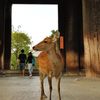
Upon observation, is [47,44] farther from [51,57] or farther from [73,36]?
[73,36]

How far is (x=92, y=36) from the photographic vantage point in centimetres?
2419

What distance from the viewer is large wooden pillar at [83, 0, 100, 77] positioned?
2397 centimetres

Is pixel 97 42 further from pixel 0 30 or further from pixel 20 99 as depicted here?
pixel 0 30

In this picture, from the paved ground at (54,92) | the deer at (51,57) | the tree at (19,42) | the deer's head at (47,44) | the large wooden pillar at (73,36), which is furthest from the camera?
the tree at (19,42)

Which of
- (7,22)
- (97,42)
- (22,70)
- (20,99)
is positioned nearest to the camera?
(20,99)

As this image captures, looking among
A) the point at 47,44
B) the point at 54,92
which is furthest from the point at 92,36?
the point at 47,44

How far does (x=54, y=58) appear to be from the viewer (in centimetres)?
1105

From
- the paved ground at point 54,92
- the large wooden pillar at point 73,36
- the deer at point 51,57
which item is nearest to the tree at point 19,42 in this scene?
the large wooden pillar at point 73,36

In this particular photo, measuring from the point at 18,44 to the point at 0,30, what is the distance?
3483 centimetres

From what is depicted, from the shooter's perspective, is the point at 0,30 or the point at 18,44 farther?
the point at 18,44

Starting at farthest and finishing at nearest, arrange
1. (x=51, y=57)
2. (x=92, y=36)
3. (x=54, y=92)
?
(x=92, y=36)
(x=54, y=92)
(x=51, y=57)

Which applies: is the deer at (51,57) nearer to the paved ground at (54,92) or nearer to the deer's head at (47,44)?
the deer's head at (47,44)

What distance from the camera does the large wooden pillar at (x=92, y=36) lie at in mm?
23969

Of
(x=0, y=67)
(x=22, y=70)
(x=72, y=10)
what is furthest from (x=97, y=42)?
(x=0, y=67)
